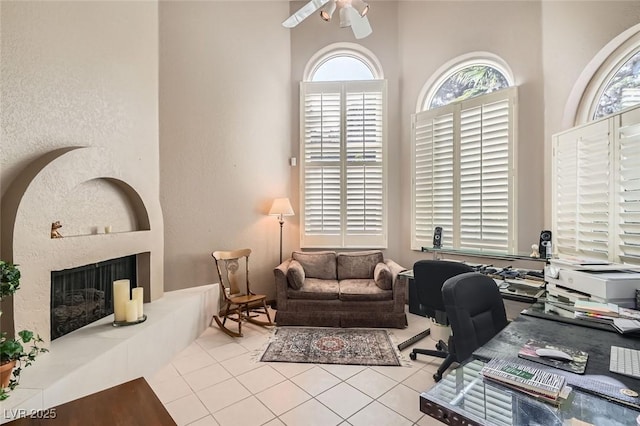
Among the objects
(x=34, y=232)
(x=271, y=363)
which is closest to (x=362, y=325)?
(x=271, y=363)

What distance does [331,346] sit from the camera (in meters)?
2.94

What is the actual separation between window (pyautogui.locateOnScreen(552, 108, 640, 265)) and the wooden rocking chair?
3090mm

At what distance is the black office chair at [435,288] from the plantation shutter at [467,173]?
1318 millimetres

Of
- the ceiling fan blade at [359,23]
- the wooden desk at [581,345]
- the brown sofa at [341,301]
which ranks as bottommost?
the brown sofa at [341,301]

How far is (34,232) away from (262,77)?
10.4ft

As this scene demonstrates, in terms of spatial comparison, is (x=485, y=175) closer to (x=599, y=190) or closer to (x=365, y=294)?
(x=599, y=190)

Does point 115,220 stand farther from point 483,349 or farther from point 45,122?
point 483,349

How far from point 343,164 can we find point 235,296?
2318 millimetres

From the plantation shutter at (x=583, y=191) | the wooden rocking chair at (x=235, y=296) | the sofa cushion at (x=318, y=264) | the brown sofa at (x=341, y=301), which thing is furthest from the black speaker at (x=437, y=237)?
the wooden rocking chair at (x=235, y=296)

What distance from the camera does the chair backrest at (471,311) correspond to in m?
1.45

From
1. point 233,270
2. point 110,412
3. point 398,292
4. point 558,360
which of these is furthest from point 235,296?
point 558,360

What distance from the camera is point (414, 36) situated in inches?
162

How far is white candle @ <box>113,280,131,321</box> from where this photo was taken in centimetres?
249

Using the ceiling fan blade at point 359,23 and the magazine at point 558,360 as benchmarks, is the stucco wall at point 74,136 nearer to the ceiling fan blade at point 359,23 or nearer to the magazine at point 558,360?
the ceiling fan blade at point 359,23
